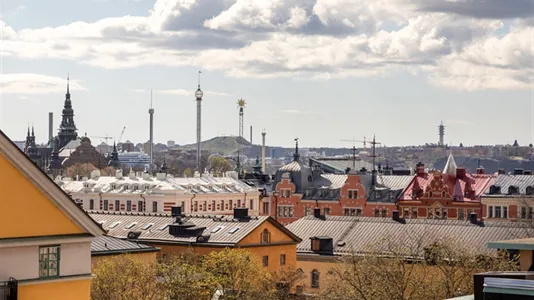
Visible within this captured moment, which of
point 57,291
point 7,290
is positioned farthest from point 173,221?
point 7,290

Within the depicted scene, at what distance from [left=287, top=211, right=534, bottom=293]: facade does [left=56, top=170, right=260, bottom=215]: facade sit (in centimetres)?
4202

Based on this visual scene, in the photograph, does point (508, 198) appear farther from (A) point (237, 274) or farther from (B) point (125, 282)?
(B) point (125, 282)

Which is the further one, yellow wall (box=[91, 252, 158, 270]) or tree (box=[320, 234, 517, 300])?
yellow wall (box=[91, 252, 158, 270])

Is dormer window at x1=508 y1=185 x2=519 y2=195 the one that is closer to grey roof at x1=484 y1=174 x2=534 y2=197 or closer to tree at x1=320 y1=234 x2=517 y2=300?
grey roof at x1=484 y1=174 x2=534 y2=197

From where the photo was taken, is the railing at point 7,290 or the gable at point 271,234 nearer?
the railing at point 7,290

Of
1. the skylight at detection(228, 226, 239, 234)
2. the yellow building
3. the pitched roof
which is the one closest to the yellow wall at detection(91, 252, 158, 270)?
the skylight at detection(228, 226, 239, 234)

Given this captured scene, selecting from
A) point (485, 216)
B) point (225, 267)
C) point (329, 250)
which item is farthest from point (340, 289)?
point (485, 216)

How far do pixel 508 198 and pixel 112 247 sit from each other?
201 feet

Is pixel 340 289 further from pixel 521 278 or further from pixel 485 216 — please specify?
pixel 485 216

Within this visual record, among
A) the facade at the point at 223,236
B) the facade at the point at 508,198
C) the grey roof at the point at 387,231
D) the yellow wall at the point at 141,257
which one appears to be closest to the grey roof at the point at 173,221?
the facade at the point at 223,236

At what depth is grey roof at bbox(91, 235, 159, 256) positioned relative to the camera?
168 feet

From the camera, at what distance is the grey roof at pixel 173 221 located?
2643 inches

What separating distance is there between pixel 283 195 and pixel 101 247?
70488mm

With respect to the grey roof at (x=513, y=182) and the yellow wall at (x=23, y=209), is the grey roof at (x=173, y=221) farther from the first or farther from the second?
the yellow wall at (x=23, y=209)
